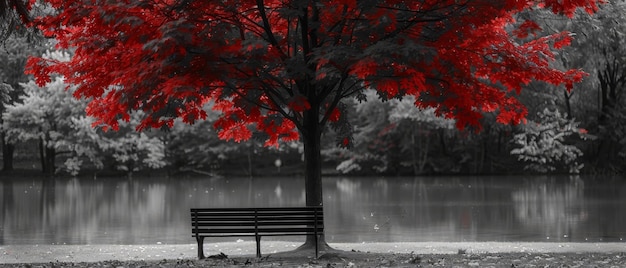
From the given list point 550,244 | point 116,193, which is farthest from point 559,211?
point 116,193

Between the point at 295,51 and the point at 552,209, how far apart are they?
12910mm

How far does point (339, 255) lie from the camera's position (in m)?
13.6

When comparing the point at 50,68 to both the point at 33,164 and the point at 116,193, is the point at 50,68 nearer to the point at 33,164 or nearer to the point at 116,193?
the point at 116,193

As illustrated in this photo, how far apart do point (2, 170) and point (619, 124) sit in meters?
39.8

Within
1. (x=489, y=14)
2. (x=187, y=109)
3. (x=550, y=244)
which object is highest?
(x=489, y=14)

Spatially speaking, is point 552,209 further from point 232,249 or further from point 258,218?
point 258,218

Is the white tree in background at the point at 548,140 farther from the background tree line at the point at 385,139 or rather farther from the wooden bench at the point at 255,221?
the wooden bench at the point at 255,221

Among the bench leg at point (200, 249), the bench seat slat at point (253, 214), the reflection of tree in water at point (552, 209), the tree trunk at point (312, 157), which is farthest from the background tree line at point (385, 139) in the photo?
the bench leg at point (200, 249)

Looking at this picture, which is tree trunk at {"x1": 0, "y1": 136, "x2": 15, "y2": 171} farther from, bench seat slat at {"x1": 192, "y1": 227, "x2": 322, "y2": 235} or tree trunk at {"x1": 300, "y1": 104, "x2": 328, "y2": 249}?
bench seat slat at {"x1": 192, "y1": 227, "x2": 322, "y2": 235}

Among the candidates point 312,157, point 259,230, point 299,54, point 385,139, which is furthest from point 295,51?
point 385,139

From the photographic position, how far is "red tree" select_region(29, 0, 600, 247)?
42.7ft

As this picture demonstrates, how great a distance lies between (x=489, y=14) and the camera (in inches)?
530

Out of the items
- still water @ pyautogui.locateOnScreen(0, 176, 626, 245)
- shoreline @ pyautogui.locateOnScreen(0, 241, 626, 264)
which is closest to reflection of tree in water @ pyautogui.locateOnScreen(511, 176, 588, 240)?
still water @ pyautogui.locateOnScreen(0, 176, 626, 245)

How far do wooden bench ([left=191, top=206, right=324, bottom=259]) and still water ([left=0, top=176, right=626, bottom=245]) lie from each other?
197 inches
